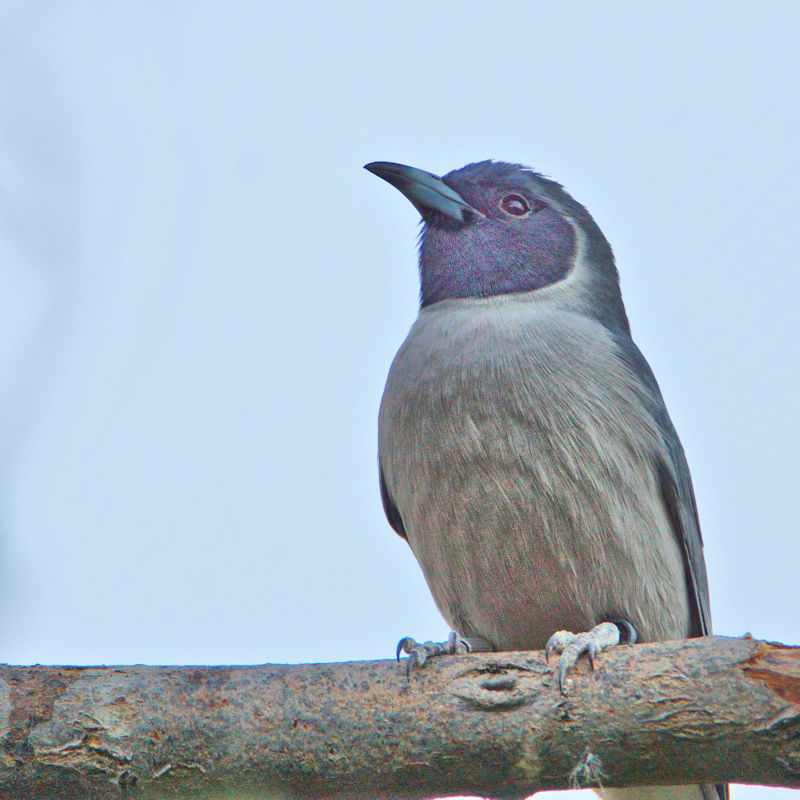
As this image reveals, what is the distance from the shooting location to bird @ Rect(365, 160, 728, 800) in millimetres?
4824

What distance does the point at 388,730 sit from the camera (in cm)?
370

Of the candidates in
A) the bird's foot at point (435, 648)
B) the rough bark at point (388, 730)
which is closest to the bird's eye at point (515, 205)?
the bird's foot at point (435, 648)

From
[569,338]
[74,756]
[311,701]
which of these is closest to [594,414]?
[569,338]

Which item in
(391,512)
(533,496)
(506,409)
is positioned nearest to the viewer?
(533,496)

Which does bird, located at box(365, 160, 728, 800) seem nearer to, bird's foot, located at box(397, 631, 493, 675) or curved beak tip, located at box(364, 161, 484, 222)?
bird's foot, located at box(397, 631, 493, 675)

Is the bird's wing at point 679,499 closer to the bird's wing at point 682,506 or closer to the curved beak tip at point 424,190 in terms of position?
the bird's wing at point 682,506

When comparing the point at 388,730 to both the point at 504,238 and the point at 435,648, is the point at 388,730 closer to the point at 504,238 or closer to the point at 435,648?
the point at 435,648

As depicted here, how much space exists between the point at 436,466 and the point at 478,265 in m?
1.43

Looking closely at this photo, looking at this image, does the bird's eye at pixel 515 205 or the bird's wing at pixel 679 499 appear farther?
the bird's eye at pixel 515 205

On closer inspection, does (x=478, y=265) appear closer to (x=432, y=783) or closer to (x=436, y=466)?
(x=436, y=466)

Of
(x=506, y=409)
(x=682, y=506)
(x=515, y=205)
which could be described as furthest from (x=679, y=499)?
(x=515, y=205)

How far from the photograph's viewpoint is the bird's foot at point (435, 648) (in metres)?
3.93

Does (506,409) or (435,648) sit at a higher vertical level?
(506,409)

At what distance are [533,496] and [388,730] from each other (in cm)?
146
